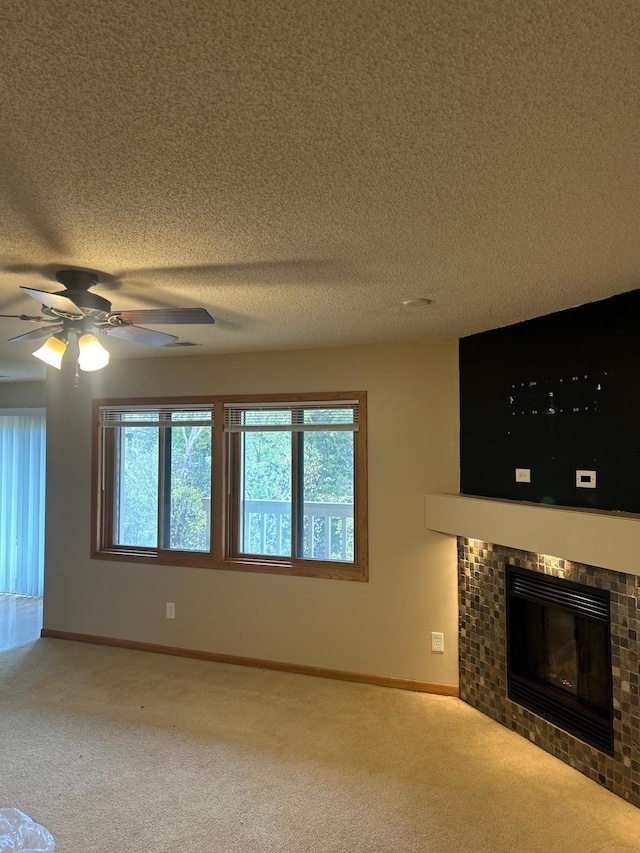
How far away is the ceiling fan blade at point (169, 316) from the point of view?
219cm

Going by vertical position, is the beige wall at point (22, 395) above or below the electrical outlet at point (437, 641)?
above

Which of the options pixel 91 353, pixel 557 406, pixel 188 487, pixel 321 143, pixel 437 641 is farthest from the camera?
pixel 188 487

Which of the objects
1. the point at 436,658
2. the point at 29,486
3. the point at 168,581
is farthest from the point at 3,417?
the point at 436,658

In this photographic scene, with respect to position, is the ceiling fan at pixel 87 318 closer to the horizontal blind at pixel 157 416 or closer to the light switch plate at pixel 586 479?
the horizontal blind at pixel 157 416

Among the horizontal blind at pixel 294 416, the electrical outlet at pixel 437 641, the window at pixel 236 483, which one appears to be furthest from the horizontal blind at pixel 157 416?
the electrical outlet at pixel 437 641

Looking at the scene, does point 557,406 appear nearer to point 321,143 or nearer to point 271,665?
point 321,143

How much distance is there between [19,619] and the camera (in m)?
5.50

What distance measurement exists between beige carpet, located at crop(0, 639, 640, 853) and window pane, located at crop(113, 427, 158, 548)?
1.19 meters

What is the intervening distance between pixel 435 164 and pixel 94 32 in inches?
33.8

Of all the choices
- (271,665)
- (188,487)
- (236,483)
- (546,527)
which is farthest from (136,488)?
(546,527)

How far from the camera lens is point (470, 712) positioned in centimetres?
346

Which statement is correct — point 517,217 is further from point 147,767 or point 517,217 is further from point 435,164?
point 147,767

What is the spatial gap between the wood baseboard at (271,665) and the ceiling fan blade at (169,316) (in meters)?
2.88

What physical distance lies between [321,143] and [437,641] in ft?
11.0
